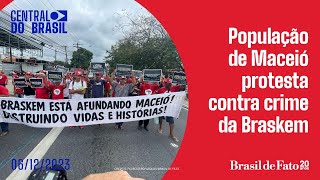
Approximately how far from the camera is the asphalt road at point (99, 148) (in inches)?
185

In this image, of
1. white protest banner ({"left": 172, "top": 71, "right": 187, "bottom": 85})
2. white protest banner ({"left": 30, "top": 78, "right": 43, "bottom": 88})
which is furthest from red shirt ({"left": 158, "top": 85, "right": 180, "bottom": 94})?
white protest banner ({"left": 30, "top": 78, "right": 43, "bottom": 88})

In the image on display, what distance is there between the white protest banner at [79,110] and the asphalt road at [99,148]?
49cm

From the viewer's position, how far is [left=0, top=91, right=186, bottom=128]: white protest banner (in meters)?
5.58

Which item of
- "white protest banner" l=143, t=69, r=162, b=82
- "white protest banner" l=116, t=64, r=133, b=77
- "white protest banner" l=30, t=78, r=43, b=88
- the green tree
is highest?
the green tree

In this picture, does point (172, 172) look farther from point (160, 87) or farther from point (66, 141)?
point (160, 87)

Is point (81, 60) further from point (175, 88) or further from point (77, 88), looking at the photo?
point (175, 88)

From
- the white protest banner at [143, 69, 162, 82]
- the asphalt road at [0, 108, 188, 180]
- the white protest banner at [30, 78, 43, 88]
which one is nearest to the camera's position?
the asphalt road at [0, 108, 188, 180]

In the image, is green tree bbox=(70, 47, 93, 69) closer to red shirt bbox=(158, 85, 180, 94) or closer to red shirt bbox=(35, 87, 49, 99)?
red shirt bbox=(35, 87, 49, 99)

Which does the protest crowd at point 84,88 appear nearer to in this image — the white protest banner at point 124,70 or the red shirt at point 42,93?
the red shirt at point 42,93

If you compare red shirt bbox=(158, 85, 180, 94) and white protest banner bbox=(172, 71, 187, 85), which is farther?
white protest banner bbox=(172, 71, 187, 85)

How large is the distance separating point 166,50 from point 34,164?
13541 mm

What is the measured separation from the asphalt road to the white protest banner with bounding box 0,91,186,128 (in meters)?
0.49

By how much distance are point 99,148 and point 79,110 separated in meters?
0.80

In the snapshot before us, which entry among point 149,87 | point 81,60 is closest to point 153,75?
point 149,87
